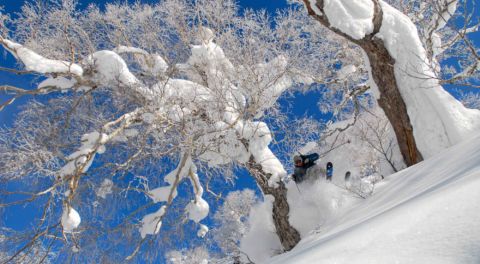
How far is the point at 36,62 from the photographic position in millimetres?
4875

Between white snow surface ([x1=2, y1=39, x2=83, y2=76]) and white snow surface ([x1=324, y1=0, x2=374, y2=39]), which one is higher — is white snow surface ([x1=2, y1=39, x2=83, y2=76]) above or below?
above

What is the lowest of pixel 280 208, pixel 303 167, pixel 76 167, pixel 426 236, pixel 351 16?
pixel 426 236

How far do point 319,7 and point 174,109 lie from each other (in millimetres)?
3026

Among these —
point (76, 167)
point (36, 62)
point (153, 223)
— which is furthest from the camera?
point (153, 223)

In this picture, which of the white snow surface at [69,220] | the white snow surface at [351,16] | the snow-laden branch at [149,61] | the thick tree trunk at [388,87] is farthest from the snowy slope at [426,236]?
the snow-laden branch at [149,61]

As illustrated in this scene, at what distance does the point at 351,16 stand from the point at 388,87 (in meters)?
1.34

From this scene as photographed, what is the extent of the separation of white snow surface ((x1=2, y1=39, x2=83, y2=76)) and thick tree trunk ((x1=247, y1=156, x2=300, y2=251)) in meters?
3.18

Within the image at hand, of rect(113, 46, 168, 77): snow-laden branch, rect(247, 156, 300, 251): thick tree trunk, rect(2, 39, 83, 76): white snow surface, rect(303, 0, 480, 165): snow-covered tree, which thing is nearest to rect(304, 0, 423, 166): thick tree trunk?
rect(303, 0, 480, 165): snow-covered tree

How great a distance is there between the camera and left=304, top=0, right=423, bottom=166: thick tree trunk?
18.3 ft

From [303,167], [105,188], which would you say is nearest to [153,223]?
[105,188]

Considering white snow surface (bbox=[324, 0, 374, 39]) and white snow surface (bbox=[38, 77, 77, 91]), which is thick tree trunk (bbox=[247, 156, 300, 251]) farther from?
white snow surface (bbox=[38, 77, 77, 91])

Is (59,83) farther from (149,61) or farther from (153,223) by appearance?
(153,223)

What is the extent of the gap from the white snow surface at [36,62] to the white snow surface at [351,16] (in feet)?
13.9

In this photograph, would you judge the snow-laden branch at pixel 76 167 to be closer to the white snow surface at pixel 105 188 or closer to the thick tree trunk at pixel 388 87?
the white snow surface at pixel 105 188
